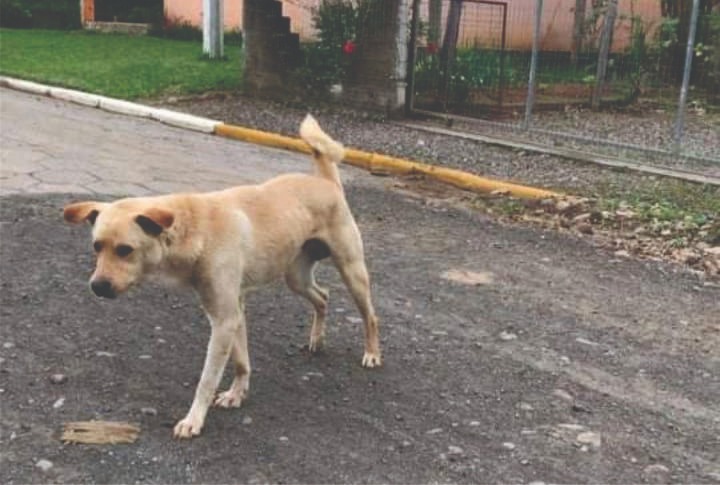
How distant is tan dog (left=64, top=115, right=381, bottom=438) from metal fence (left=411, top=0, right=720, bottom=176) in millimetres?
6793

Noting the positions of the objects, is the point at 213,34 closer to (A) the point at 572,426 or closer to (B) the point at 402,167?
(B) the point at 402,167

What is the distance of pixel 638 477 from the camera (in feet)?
11.5

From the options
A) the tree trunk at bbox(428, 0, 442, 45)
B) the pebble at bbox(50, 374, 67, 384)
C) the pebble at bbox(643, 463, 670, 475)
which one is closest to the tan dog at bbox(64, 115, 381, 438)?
the pebble at bbox(50, 374, 67, 384)

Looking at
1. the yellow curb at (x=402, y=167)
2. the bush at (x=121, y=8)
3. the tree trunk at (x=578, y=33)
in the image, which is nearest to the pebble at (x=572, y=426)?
the yellow curb at (x=402, y=167)

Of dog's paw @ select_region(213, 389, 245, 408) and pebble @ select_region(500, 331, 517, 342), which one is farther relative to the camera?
pebble @ select_region(500, 331, 517, 342)

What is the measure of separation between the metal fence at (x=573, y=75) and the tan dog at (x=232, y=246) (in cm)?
679

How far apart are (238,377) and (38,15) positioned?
2649 centimetres

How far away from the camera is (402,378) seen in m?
4.36

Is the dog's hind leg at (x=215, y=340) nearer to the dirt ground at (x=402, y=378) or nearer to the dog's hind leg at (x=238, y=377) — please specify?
the dirt ground at (x=402, y=378)

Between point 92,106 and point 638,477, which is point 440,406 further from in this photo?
point 92,106

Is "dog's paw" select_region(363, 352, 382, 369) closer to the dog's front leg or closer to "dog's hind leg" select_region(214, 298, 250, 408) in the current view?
"dog's hind leg" select_region(214, 298, 250, 408)

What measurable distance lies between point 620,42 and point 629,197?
7841 millimetres

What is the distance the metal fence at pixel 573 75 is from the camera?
39.6 feet

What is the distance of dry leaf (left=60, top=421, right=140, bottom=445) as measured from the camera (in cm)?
364
